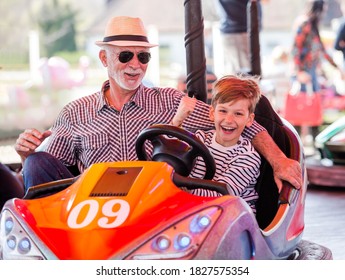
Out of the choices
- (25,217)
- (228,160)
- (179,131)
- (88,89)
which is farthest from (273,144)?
(88,89)

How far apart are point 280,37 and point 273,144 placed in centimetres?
517

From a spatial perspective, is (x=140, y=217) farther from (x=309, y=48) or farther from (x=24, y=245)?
(x=309, y=48)

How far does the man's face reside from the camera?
2412 mm

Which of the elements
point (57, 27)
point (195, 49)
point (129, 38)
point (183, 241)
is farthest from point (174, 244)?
point (57, 27)

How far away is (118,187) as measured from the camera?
189 cm

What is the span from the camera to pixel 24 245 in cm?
186

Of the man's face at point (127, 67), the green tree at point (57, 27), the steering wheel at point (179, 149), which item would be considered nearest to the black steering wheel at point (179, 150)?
the steering wheel at point (179, 149)

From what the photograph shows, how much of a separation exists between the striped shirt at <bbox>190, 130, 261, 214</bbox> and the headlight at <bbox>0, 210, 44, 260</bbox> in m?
0.50

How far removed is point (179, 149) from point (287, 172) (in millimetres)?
357

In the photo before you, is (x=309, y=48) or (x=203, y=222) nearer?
(x=203, y=222)

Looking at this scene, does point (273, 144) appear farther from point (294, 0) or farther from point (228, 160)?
point (294, 0)

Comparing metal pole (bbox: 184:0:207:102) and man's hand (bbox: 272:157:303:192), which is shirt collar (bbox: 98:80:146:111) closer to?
metal pole (bbox: 184:0:207:102)

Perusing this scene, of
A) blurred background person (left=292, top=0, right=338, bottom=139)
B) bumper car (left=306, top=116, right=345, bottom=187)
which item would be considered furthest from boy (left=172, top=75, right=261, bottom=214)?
Answer: blurred background person (left=292, top=0, right=338, bottom=139)

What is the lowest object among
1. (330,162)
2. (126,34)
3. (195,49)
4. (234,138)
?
(330,162)
